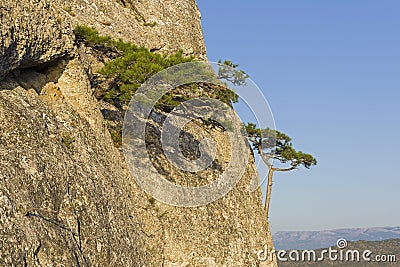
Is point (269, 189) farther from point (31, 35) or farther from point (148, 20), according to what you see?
point (31, 35)

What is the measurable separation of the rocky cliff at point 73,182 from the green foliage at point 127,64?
1.05 m

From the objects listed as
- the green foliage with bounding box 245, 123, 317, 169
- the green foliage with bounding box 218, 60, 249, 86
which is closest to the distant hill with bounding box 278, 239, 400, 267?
the green foliage with bounding box 245, 123, 317, 169

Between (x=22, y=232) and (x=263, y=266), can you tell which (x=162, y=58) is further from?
(x=263, y=266)

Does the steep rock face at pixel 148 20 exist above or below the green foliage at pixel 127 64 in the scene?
above

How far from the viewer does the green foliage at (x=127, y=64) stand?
22.8 meters

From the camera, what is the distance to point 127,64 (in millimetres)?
23109

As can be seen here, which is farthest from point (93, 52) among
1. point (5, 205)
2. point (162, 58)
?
point (5, 205)

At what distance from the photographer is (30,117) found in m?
17.4

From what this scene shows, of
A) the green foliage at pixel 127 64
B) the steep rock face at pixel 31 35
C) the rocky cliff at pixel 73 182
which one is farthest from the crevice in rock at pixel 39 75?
the green foliage at pixel 127 64

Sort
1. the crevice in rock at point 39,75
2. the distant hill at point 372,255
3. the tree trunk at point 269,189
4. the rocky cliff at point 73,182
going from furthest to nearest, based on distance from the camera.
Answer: the distant hill at point 372,255 → the tree trunk at point 269,189 → the crevice in rock at point 39,75 → the rocky cliff at point 73,182

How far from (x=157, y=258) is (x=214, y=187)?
22.5 ft

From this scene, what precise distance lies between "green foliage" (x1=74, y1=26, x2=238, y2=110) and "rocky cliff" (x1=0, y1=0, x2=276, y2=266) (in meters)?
1.05

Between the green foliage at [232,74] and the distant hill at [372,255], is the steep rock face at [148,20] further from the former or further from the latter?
the distant hill at [372,255]

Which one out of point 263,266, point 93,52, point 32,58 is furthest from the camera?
point 263,266
